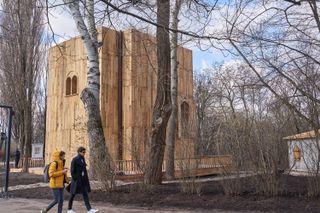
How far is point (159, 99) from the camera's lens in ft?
47.9

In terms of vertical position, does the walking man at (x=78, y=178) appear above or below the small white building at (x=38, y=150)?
below

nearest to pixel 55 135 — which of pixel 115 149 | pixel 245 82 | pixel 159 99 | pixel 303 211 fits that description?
pixel 115 149

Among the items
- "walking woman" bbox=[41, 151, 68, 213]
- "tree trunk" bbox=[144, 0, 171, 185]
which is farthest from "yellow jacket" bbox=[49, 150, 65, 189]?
"tree trunk" bbox=[144, 0, 171, 185]

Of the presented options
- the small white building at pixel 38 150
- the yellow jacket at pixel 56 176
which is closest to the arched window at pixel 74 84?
the small white building at pixel 38 150

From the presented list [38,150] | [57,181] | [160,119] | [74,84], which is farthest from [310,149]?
[38,150]

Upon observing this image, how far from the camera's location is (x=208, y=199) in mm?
11359

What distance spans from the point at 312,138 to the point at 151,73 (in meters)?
14.7

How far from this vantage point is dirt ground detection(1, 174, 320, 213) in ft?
32.9

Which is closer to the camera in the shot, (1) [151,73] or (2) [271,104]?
(2) [271,104]

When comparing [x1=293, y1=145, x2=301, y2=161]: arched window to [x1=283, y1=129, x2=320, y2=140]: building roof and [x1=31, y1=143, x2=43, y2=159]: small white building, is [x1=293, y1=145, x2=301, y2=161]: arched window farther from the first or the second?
[x1=31, y1=143, x2=43, y2=159]: small white building

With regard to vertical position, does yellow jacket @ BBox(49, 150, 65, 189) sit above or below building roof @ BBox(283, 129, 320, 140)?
below

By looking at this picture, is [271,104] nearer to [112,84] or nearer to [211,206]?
[211,206]

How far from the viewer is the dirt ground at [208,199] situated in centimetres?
1002

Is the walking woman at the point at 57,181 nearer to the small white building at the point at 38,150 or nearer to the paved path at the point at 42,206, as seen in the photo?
the paved path at the point at 42,206
